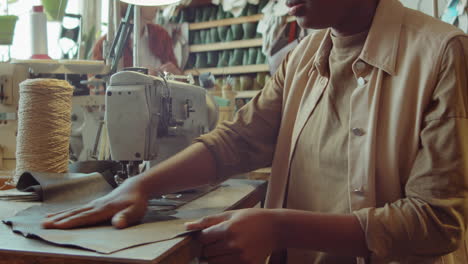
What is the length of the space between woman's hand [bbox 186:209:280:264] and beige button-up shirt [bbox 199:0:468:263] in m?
0.19

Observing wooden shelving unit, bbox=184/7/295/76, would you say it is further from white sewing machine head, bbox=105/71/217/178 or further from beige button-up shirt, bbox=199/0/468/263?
beige button-up shirt, bbox=199/0/468/263

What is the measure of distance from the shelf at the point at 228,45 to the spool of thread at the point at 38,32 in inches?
90.6

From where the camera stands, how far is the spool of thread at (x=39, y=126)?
1549 mm

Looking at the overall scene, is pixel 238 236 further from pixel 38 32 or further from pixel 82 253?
pixel 38 32

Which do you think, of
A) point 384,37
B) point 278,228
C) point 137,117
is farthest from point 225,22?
point 278,228

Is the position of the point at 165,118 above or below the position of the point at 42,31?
below

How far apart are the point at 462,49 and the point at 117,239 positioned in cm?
82

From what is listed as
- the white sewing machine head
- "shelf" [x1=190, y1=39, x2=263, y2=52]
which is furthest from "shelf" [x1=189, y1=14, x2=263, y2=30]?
the white sewing machine head

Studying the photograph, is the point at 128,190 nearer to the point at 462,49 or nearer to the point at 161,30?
the point at 462,49

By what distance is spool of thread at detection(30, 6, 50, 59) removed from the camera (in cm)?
225

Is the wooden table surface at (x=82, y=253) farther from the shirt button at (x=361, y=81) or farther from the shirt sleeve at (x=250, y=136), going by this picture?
the shirt button at (x=361, y=81)

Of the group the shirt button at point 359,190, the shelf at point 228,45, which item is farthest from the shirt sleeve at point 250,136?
the shelf at point 228,45

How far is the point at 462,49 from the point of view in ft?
3.12

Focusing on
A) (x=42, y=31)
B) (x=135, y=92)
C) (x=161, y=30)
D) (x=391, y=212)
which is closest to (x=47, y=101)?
(x=135, y=92)
